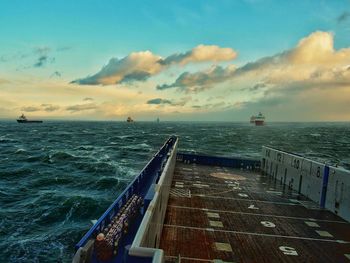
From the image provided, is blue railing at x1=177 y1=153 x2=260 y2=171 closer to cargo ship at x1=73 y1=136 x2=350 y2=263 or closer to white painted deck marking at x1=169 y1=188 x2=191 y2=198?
cargo ship at x1=73 y1=136 x2=350 y2=263

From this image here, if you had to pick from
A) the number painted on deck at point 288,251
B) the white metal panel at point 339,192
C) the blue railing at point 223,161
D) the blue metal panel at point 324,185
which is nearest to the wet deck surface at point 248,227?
the number painted on deck at point 288,251

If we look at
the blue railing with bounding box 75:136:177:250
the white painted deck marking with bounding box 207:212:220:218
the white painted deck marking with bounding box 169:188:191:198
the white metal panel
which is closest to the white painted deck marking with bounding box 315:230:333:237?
the white metal panel

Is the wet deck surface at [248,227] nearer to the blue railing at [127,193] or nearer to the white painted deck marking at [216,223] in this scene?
the white painted deck marking at [216,223]

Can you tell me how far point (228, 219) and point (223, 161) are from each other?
2146cm

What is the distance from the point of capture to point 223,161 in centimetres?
4019

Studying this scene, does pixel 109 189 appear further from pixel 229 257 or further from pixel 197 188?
pixel 229 257

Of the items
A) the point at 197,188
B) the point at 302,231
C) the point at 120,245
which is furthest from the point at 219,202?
the point at 120,245

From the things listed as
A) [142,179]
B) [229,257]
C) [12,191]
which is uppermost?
[142,179]

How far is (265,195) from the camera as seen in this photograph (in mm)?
25359

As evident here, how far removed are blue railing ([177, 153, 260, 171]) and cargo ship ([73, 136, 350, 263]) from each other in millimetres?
6593

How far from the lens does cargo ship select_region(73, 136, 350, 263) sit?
11631 millimetres

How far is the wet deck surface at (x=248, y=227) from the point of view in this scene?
566 inches

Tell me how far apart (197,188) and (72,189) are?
17205 millimetres

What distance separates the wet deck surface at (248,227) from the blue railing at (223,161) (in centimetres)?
1079
